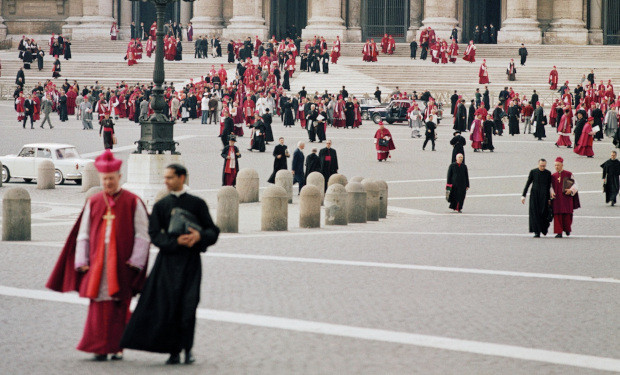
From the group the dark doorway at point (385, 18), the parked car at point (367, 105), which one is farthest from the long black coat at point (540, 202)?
the dark doorway at point (385, 18)

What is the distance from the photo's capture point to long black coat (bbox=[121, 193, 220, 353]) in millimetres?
8266

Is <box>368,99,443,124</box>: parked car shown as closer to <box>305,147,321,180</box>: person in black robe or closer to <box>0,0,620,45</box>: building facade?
<box>0,0,620,45</box>: building facade

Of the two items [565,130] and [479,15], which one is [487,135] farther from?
[479,15]

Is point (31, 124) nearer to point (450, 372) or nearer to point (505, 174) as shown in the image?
point (505, 174)

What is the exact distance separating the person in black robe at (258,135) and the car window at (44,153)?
7775mm

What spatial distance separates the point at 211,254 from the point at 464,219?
280 inches

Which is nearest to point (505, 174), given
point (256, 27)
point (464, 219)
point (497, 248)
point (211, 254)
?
point (464, 219)

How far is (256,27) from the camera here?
66.8 m

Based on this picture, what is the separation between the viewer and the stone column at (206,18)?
68250mm

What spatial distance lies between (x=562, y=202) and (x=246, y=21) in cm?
5002

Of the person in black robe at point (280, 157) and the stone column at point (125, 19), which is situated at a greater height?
the stone column at point (125, 19)

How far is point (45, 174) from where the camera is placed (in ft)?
80.8

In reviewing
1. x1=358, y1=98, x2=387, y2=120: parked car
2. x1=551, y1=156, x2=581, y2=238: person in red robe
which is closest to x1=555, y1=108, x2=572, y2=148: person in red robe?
x1=358, y1=98, x2=387, y2=120: parked car

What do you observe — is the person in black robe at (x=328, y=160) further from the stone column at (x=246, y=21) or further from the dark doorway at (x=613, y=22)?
the dark doorway at (x=613, y=22)
